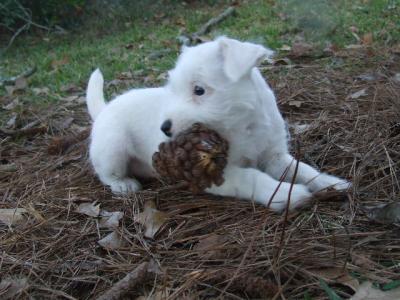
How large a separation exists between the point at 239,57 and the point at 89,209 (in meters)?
1.18

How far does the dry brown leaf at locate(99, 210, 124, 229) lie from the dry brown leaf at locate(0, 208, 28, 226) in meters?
0.49

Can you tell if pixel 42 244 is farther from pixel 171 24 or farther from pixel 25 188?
pixel 171 24

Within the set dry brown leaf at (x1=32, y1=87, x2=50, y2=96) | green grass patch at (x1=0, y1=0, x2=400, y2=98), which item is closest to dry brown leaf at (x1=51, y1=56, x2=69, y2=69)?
green grass patch at (x1=0, y1=0, x2=400, y2=98)

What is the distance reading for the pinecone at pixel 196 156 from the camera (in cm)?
252

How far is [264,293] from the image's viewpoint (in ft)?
6.49

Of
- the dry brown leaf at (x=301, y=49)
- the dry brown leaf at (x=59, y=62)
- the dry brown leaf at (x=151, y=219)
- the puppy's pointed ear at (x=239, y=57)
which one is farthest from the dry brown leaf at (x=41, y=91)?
the puppy's pointed ear at (x=239, y=57)

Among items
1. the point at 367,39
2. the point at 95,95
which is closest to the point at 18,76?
the point at 95,95

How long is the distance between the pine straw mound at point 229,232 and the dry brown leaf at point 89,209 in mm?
32

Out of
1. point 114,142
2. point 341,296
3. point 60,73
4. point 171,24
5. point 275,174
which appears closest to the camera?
point 341,296

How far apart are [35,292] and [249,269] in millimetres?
933

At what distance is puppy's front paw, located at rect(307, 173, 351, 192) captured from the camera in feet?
8.92

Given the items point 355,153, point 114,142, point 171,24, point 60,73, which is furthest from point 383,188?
point 171,24

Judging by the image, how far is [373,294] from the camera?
1.87 m

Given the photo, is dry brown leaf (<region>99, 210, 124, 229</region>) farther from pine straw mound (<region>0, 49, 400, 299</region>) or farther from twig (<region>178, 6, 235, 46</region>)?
twig (<region>178, 6, 235, 46</region>)
